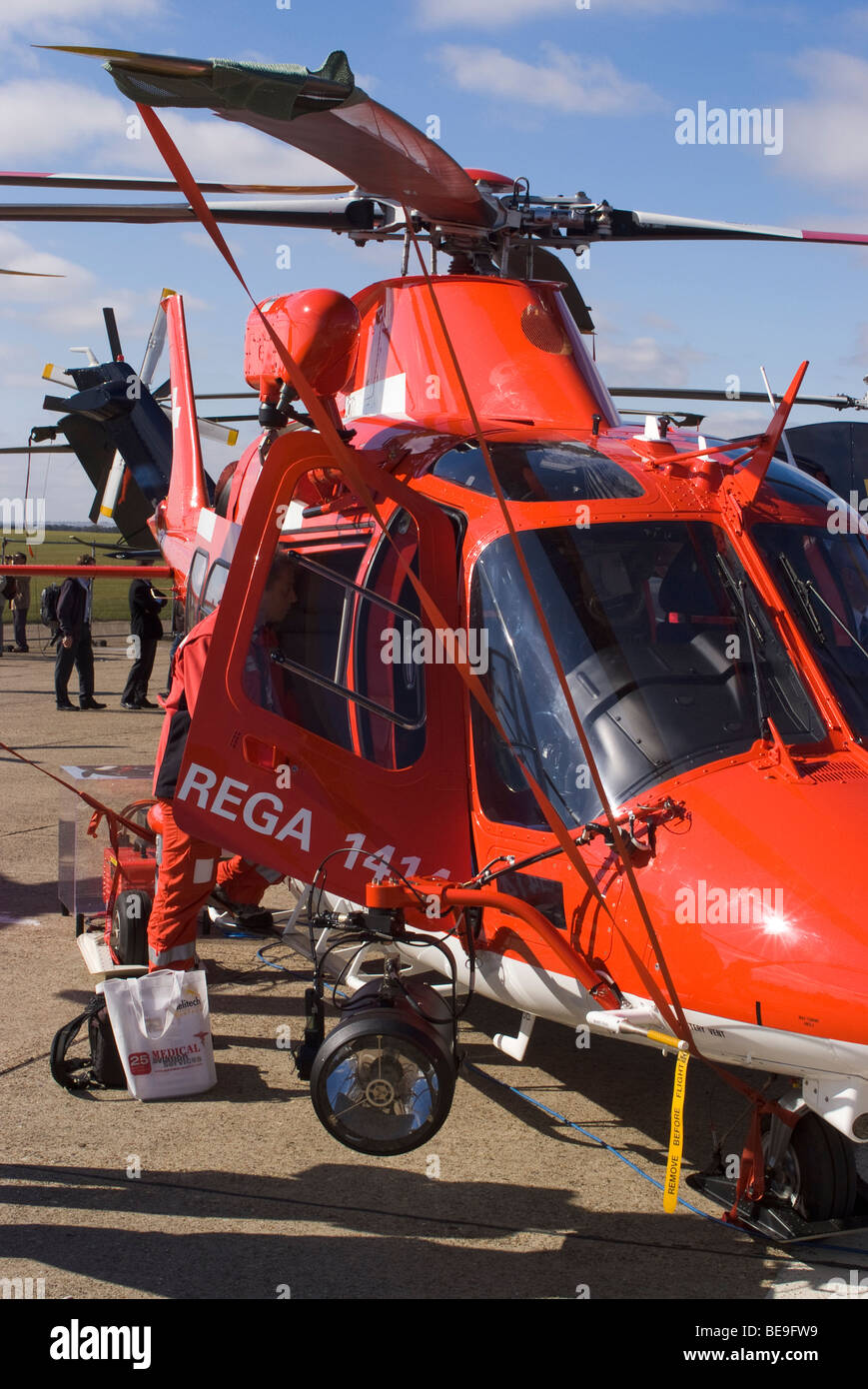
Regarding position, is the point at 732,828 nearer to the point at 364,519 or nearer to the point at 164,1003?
the point at 364,519

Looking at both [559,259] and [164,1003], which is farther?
[559,259]

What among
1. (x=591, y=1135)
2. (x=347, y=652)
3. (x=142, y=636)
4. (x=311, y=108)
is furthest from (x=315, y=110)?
(x=142, y=636)

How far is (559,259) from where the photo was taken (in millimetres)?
6996

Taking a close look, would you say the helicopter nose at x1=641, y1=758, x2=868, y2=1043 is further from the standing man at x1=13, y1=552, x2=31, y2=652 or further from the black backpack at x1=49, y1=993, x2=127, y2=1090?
the standing man at x1=13, y1=552, x2=31, y2=652

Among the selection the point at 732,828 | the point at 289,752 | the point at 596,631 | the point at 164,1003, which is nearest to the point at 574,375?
the point at 596,631

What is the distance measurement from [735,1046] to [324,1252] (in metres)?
1.40

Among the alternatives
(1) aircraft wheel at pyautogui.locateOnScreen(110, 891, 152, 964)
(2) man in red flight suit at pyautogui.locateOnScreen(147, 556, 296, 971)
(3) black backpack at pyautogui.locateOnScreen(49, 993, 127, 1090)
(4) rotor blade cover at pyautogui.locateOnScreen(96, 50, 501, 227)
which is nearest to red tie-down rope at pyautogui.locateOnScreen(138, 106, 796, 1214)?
(4) rotor blade cover at pyautogui.locateOnScreen(96, 50, 501, 227)

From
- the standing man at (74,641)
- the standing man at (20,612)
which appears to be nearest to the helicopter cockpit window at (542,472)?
the standing man at (74,641)

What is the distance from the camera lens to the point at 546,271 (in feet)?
23.2

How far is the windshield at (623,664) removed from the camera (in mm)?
3938

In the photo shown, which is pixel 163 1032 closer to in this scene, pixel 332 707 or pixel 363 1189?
pixel 363 1189

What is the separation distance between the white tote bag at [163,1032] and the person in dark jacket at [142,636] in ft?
36.6

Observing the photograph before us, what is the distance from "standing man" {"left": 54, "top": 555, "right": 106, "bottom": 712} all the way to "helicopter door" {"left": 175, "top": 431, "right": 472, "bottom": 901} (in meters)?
10.9

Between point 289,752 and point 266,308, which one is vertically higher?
point 266,308
